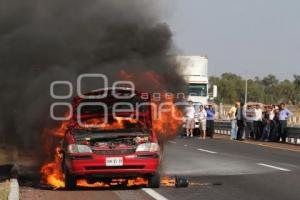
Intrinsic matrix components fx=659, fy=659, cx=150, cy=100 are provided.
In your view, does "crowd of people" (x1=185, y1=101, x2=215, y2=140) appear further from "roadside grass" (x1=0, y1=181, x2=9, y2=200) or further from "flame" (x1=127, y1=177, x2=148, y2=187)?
"roadside grass" (x1=0, y1=181, x2=9, y2=200)

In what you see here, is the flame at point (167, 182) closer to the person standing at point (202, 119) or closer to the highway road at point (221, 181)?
the highway road at point (221, 181)

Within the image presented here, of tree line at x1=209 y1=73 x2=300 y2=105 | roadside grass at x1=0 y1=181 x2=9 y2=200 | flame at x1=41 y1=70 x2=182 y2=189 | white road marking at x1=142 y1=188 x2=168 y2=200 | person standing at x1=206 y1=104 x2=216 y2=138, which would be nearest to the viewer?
roadside grass at x1=0 y1=181 x2=9 y2=200

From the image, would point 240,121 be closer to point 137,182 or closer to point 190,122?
point 190,122

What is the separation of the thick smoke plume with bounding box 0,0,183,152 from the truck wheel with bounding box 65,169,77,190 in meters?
1.77

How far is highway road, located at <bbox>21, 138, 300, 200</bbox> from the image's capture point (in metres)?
10.9

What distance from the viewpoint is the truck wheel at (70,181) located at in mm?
11414

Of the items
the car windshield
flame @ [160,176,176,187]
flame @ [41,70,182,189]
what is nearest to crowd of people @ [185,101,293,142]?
the car windshield

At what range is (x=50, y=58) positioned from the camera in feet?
48.4

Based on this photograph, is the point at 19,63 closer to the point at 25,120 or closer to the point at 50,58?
the point at 50,58

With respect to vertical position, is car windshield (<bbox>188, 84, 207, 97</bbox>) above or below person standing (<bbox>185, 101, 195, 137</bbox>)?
above

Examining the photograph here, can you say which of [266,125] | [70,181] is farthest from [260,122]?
[70,181]

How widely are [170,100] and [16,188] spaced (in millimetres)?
4095

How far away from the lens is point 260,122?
102 ft

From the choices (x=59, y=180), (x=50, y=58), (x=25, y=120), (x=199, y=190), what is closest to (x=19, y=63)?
(x=50, y=58)
